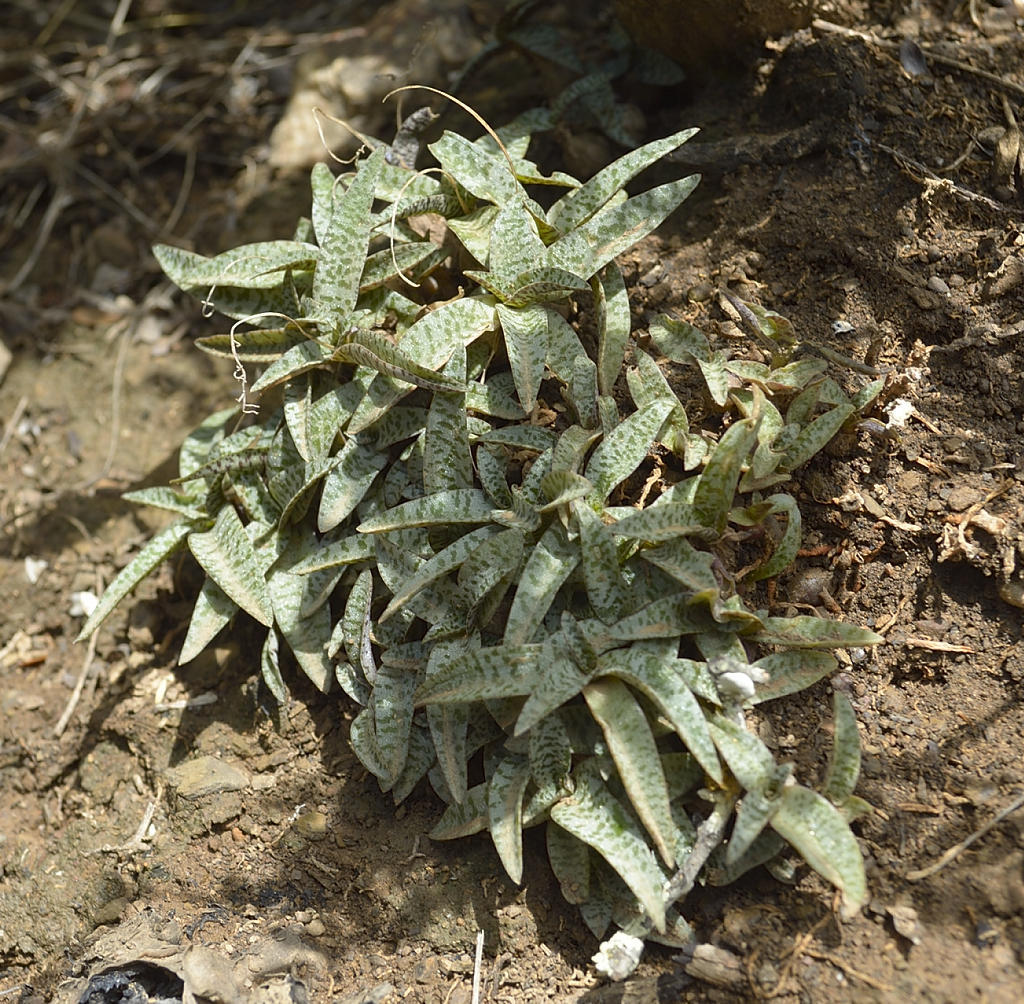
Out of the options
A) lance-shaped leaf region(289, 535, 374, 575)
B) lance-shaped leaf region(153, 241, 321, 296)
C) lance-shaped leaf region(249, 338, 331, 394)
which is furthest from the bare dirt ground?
→ lance-shaped leaf region(249, 338, 331, 394)

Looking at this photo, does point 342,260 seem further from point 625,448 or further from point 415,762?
point 415,762

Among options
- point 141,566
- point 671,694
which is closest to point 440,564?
point 671,694

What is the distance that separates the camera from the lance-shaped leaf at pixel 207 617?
2254 millimetres

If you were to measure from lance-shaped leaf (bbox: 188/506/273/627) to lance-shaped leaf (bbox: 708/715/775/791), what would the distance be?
1.06 metres

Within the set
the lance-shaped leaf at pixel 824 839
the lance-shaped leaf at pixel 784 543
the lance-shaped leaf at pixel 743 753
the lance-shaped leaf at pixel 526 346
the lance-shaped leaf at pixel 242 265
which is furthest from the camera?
the lance-shaped leaf at pixel 242 265

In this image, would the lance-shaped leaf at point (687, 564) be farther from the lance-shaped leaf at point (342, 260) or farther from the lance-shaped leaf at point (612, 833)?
the lance-shaped leaf at point (342, 260)

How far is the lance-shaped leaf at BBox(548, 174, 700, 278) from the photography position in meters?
2.18

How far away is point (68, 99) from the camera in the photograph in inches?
149

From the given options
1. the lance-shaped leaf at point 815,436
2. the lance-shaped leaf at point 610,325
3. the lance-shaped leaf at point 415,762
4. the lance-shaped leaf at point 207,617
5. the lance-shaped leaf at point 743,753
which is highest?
the lance-shaped leaf at point 610,325

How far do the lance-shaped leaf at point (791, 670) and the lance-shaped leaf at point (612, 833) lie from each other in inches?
13.6

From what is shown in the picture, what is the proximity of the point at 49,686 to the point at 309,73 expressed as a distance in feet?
7.33

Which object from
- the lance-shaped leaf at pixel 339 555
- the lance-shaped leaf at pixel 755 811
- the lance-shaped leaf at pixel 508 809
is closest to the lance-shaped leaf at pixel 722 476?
the lance-shaped leaf at pixel 755 811

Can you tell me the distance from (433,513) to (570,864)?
76 centimetres

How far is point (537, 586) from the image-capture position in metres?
1.87
